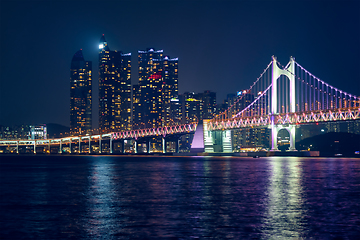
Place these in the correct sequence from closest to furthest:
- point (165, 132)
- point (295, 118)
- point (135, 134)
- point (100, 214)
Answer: point (100, 214), point (295, 118), point (165, 132), point (135, 134)

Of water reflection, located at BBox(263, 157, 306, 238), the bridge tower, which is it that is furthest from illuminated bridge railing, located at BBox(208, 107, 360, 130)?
water reflection, located at BBox(263, 157, 306, 238)

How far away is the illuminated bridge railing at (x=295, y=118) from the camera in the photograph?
8444cm

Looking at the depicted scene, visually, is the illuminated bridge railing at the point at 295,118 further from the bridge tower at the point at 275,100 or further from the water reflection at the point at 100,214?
the water reflection at the point at 100,214

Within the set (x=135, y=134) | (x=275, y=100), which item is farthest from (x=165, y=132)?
(x=275, y=100)

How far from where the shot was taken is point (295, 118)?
3644 inches

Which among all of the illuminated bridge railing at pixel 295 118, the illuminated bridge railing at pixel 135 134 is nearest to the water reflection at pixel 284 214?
the illuminated bridge railing at pixel 295 118

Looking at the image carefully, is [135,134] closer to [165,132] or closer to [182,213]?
[165,132]

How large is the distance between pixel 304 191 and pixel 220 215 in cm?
1109

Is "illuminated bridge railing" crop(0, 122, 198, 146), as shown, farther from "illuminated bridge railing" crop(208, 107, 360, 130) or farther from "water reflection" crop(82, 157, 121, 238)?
"water reflection" crop(82, 157, 121, 238)

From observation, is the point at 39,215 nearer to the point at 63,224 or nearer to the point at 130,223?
the point at 63,224

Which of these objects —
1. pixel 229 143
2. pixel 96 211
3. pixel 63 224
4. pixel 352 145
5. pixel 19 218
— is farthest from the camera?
pixel 352 145

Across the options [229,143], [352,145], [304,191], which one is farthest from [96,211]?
[352,145]

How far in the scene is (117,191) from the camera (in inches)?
1133

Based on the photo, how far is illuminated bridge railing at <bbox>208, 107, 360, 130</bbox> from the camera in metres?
84.4
